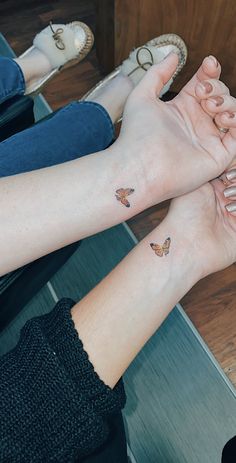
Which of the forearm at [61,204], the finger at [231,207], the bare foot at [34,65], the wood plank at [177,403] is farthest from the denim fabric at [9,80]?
the wood plank at [177,403]

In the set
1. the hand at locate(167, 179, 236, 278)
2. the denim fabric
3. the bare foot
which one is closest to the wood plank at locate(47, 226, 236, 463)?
the hand at locate(167, 179, 236, 278)

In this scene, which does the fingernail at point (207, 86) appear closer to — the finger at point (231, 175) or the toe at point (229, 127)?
the toe at point (229, 127)

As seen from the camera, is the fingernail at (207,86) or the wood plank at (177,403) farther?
the wood plank at (177,403)

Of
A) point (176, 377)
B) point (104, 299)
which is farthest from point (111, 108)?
point (176, 377)

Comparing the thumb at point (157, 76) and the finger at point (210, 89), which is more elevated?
the thumb at point (157, 76)

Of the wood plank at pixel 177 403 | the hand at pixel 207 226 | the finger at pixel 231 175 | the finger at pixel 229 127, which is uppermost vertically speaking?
the finger at pixel 229 127

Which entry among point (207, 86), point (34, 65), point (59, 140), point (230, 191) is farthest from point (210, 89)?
point (34, 65)

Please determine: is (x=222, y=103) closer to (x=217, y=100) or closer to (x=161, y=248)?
(x=217, y=100)
